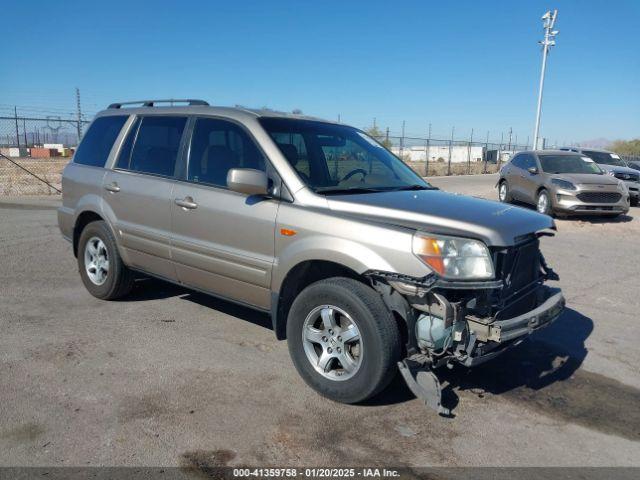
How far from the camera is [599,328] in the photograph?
218 inches

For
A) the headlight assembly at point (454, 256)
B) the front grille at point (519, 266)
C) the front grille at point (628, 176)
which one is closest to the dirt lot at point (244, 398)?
the front grille at point (519, 266)

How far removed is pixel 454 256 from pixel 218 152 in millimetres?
2256

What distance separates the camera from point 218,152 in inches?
186

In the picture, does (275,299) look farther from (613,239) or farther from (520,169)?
(520,169)

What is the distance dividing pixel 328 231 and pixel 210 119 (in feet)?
5.66

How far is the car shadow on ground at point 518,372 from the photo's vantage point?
4039 millimetres

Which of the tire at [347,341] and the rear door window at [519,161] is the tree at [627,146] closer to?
the rear door window at [519,161]

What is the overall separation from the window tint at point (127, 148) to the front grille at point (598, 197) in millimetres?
10324

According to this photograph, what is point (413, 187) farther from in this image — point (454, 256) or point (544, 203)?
point (544, 203)

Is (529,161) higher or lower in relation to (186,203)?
higher

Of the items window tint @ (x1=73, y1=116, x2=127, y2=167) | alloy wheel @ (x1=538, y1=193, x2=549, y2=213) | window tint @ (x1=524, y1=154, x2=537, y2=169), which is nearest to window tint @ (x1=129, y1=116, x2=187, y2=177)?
window tint @ (x1=73, y1=116, x2=127, y2=167)

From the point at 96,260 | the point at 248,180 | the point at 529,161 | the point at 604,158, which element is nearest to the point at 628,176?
the point at 604,158

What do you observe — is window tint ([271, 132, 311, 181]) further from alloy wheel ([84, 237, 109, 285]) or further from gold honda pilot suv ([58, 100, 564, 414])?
alloy wheel ([84, 237, 109, 285])

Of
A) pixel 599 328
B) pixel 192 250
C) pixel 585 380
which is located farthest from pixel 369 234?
pixel 599 328
